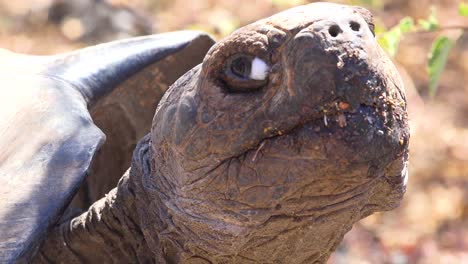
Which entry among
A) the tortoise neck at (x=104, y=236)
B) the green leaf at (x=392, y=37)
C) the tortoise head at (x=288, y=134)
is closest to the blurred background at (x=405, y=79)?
the green leaf at (x=392, y=37)

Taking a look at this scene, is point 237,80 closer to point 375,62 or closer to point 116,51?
point 375,62

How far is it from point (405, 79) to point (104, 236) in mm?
3526

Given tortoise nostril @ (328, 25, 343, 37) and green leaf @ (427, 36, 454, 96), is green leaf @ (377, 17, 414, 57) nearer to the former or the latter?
green leaf @ (427, 36, 454, 96)

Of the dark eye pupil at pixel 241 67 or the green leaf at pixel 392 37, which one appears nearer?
the dark eye pupil at pixel 241 67

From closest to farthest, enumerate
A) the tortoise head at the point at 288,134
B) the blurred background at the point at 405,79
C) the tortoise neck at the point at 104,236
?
the tortoise head at the point at 288,134, the tortoise neck at the point at 104,236, the blurred background at the point at 405,79

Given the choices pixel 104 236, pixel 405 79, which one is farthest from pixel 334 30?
pixel 405 79

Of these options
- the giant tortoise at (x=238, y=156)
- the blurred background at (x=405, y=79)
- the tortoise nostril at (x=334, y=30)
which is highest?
the tortoise nostril at (x=334, y=30)

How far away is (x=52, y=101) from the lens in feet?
6.92

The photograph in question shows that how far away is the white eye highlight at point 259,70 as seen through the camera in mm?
1488

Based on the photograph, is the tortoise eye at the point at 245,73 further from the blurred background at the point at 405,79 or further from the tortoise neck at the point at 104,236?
the blurred background at the point at 405,79

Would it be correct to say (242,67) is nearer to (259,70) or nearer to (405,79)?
(259,70)

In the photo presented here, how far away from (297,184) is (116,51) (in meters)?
1.20

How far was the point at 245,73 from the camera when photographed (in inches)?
59.9

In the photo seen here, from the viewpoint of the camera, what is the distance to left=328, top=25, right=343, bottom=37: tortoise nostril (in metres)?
1.44
